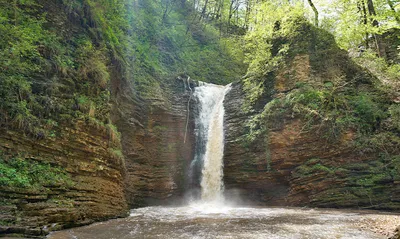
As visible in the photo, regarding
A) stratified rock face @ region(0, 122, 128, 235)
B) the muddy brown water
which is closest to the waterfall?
stratified rock face @ region(0, 122, 128, 235)

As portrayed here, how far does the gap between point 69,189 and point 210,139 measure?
11.1m

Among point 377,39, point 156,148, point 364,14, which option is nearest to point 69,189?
point 156,148

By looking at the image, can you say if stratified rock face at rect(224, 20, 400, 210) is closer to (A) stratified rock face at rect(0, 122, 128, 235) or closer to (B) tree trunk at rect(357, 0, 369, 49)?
(B) tree trunk at rect(357, 0, 369, 49)

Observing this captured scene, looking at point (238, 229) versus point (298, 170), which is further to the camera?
point (298, 170)

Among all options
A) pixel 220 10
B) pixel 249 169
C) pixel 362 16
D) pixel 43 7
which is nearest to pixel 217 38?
pixel 220 10

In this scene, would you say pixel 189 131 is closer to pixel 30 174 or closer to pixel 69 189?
pixel 69 189

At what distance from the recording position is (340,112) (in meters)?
14.9

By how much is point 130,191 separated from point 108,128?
459 centimetres

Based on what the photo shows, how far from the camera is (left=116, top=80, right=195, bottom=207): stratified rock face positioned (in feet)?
51.3

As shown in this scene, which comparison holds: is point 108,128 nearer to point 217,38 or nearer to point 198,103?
point 198,103

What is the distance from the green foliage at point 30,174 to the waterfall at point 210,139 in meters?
9.69

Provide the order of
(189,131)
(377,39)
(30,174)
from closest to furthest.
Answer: (30,174) < (189,131) < (377,39)

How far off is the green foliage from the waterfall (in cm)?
969

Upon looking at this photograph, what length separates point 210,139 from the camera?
739 inches
